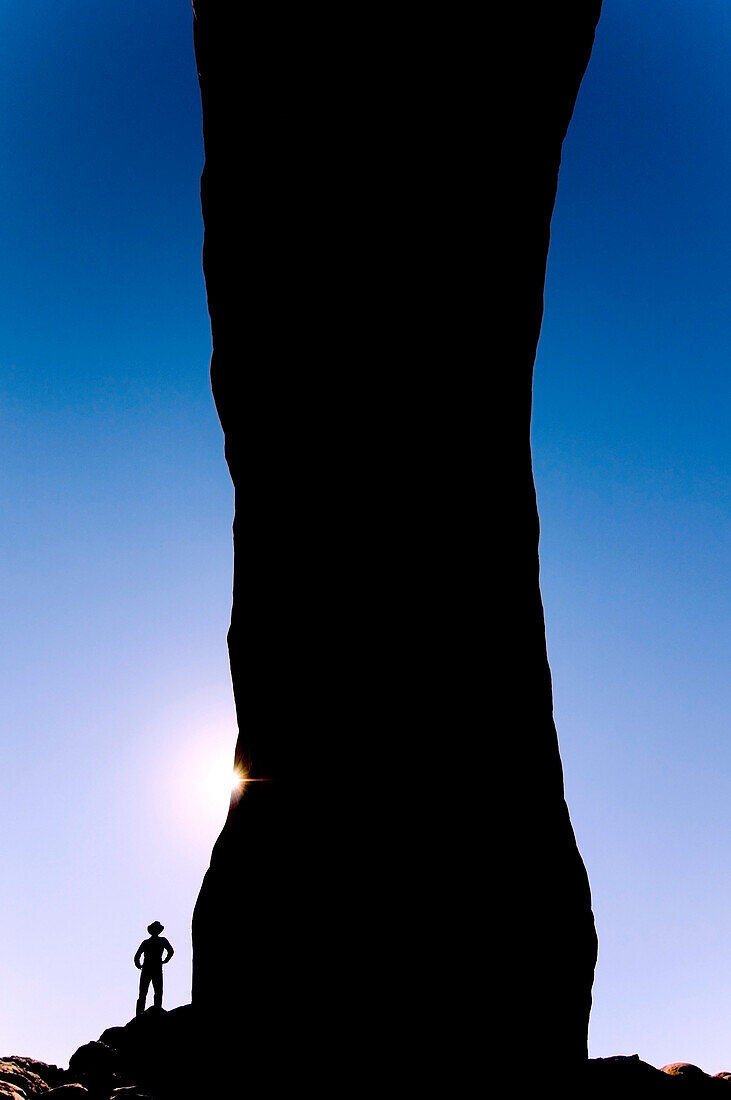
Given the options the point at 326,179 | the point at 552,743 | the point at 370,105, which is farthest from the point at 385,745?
the point at 370,105

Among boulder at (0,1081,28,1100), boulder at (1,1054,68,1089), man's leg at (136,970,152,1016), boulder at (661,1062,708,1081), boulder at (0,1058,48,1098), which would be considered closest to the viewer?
boulder at (0,1081,28,1100)

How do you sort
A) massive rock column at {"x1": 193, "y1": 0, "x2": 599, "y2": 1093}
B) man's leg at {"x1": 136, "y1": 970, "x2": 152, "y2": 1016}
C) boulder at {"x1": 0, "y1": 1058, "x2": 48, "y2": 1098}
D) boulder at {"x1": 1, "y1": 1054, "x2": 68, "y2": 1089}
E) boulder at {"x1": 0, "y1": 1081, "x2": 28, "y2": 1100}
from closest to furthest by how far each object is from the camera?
boulder at {"x1": 0, "y1": 1081, "x2": 28, "y2": 1100}, massive rock column at {"x1": 193, "y1": 0, "x2": 599, "y2": 1093}, boulder at {"x1": 0, "y1": 1058, "x2": 48, "y2": 1098}, boulder at {"x1": 1, "y1": 1054, "x2": 68, "y2": 1089}, man's leg at {"x1": 136, "y1": 970, "x2": 152, "y2": 1016}

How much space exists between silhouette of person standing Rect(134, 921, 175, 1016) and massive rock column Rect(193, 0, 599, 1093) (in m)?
4.32

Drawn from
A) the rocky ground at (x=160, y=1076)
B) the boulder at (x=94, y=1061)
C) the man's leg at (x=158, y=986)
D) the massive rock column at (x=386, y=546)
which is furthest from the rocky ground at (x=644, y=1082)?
the man's leg at (x=158, y=986)

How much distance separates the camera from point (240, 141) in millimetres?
3865

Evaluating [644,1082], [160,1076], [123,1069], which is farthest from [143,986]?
[644,1082]

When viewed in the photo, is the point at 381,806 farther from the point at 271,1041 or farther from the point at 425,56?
the point at 425,56

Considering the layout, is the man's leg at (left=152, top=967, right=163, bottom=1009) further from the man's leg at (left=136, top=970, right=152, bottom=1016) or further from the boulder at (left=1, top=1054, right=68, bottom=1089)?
the boulder at (left=1, top=1054, right=68, bottom=1089)

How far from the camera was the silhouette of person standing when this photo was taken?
6.97 meters

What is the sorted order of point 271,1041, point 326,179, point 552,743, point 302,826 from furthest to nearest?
point 326,179 < point 552,743 < point 302,826 < point 271,1041

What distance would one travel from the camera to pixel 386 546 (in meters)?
3.30

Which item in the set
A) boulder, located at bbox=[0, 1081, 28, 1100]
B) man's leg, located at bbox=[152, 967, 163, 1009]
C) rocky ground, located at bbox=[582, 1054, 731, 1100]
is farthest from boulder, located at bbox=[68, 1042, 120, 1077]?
man's leg, located at bbox=[152, 967, 163, 1009]

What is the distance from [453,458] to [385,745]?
116 centimetres

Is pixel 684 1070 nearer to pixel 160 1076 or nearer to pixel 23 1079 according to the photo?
pixel 160 1076
